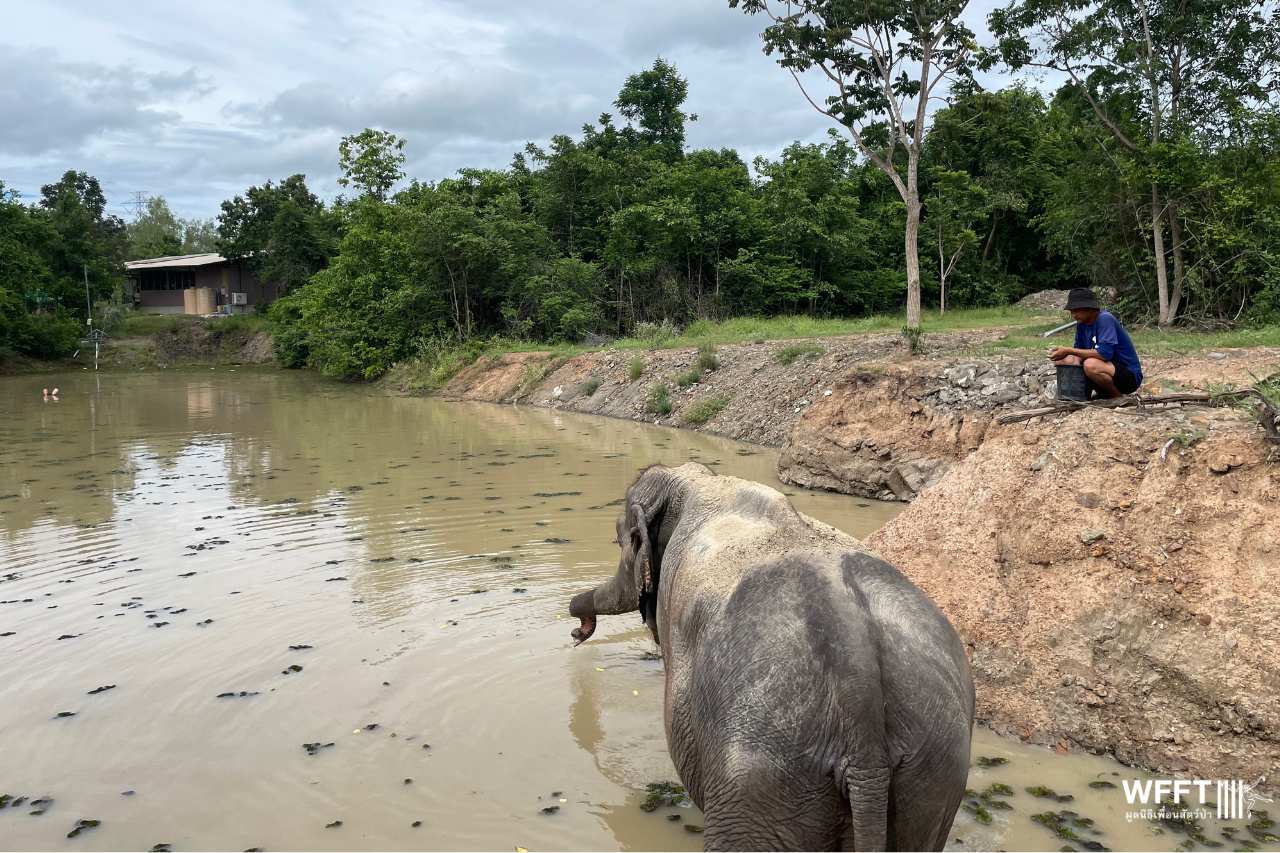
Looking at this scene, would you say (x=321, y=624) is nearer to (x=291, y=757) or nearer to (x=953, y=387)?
(x=291, y=757)

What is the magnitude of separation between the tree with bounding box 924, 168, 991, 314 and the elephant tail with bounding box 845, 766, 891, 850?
30343 mm

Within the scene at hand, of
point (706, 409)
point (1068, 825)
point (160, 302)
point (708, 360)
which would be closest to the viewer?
point (1068, 825)

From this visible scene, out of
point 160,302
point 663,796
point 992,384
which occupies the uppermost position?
point 160,302

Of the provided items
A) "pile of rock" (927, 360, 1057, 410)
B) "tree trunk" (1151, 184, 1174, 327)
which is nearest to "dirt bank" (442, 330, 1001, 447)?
"pile of rock" (927, 360, 1057, 410)

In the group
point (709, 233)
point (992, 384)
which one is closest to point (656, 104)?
point (709, 233)

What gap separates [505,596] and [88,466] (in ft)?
37.0

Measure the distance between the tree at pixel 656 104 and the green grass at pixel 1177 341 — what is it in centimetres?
2661

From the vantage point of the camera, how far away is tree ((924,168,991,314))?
3181 cm

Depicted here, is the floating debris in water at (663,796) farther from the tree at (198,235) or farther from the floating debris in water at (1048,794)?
the tree at (198,235)

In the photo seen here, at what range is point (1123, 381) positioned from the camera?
6.93 m

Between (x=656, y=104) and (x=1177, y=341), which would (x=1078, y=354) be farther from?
(x=656, y=104)

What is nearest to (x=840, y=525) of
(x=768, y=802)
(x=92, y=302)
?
(x=768, y=802)

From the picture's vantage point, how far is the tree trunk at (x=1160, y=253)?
17.7 metres

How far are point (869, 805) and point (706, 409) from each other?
16.7m
